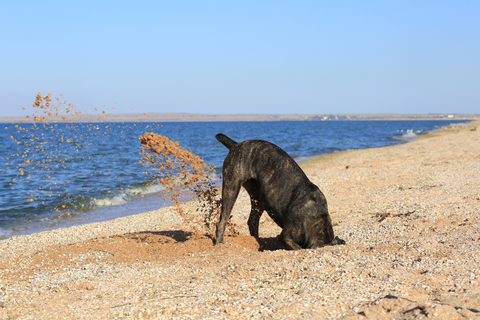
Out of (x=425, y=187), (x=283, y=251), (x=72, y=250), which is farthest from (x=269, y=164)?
(x=425, y=187)

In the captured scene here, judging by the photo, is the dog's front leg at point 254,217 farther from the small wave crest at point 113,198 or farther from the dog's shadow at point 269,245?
the small wave crest at point 113,198

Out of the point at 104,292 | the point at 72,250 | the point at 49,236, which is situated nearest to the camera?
the point at 104,292

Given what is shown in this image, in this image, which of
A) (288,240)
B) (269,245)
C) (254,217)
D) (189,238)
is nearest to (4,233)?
(189,238)

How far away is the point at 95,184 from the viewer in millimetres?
22000

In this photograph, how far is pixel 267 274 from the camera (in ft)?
18.6

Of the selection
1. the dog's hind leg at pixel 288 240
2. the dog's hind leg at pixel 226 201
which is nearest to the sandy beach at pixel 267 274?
the dog's hind leg at pixel 288 240

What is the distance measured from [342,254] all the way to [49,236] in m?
8.95

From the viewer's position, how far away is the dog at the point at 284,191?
692cm

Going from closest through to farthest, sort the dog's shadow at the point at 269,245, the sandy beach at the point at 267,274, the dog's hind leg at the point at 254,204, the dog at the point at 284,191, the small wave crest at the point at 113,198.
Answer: the sandy beach at the point at 267,274, the dog at the point at 284,191, the dog's hind leg at the point at 254,204, the dog's shadow at the point at 269,245, the small wave crest at the point at 113,198

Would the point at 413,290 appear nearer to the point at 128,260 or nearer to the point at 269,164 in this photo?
the point at 269,164

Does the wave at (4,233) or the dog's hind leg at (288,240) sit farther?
the wave at (4,233)

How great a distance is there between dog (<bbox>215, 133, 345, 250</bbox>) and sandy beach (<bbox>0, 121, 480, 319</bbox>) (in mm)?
340

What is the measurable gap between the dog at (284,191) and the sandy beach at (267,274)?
340 mm

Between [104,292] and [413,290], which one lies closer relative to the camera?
[413,290]
